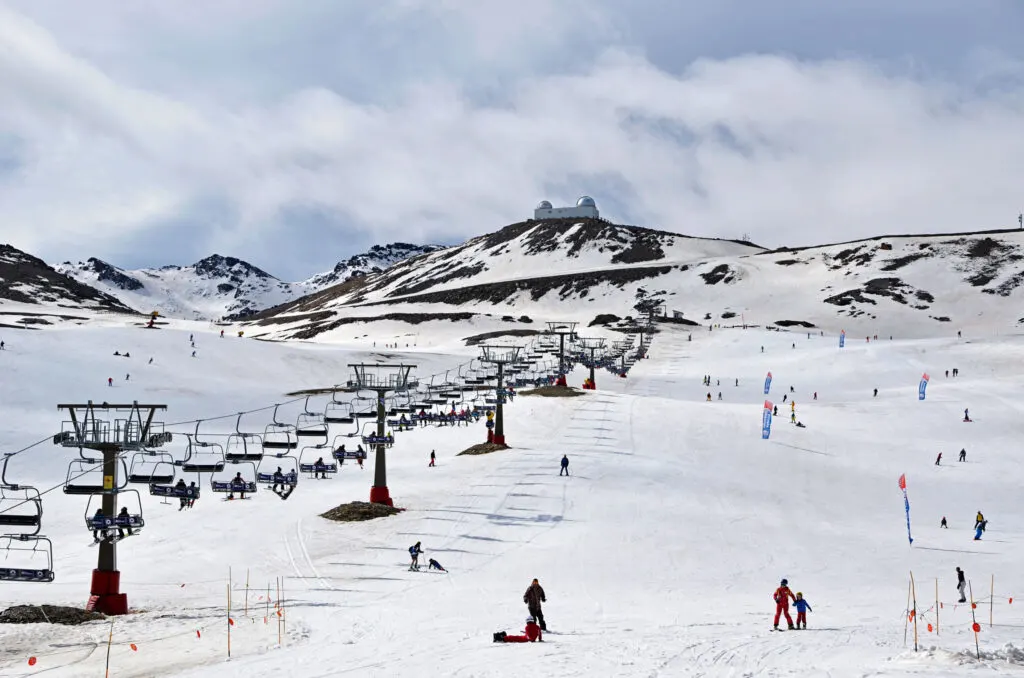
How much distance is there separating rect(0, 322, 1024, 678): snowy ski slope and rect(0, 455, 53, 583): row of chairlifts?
2.73 ft

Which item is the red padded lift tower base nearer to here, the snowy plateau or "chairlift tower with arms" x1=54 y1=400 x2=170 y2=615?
"chairlift tower with arms" x1=54 y1=400 x2=170 y2=615

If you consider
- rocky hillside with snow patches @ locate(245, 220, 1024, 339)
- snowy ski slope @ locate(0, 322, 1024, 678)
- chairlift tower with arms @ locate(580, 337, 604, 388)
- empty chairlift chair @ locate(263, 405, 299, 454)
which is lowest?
snowy ski slope @ locate(0, 322, 1024, 678)

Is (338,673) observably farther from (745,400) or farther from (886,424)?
(745,400)

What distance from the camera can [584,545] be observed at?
2878 centimetres

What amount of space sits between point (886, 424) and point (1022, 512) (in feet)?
62.8

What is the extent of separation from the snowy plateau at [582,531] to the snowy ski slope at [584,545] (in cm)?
14

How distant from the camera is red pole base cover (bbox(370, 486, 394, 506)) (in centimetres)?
3381

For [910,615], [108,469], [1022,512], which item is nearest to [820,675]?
[910,615]

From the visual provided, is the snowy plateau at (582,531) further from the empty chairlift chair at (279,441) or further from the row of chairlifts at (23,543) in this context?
the empty chairlift chair at (279,441)

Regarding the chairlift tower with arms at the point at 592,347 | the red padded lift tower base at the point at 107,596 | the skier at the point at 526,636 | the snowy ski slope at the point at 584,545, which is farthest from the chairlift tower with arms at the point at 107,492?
the chairlift tower with arms at the point at 592,347

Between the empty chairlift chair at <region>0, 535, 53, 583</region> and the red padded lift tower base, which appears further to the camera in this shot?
the red padded lift tower base

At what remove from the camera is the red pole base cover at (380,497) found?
111 ft

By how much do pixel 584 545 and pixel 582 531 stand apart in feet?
6.11

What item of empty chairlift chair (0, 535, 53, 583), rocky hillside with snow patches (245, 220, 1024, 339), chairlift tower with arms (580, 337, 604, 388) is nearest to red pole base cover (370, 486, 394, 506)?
empty chairlift chair (0, 535, 53, 583)
